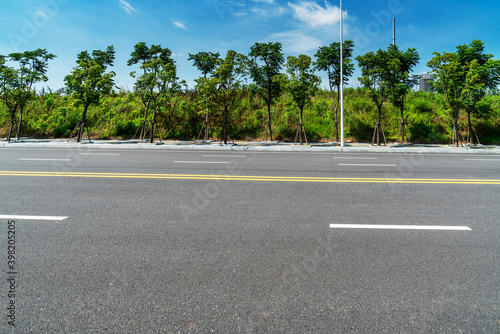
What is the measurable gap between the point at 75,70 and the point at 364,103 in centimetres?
2357

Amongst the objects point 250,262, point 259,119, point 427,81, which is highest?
point 427,81

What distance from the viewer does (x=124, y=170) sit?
9742 mm

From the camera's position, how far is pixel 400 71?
20.5 m

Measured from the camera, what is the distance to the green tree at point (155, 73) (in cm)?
2133

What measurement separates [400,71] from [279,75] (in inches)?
320

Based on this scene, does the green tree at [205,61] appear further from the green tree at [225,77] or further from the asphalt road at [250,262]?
the asphalt road at [250,262]

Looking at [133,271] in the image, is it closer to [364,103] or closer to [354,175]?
[354,175]

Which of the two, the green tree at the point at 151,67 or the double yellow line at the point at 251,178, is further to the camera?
the green tree at the point at 151,67

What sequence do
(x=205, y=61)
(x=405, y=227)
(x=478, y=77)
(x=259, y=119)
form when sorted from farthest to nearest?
(x=259, y=119)
(x=205, y=61)
(x=478, y=77)
(x=405, y=227)

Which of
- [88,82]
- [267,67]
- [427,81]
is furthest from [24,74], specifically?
[427,81]

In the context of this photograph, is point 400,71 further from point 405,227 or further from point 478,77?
point 405,227

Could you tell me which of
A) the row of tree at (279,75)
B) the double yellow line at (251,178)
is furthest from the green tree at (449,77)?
the double yellow line at (251,178)

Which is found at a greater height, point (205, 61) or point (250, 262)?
point (205, 61)

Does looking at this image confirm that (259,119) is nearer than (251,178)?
No
